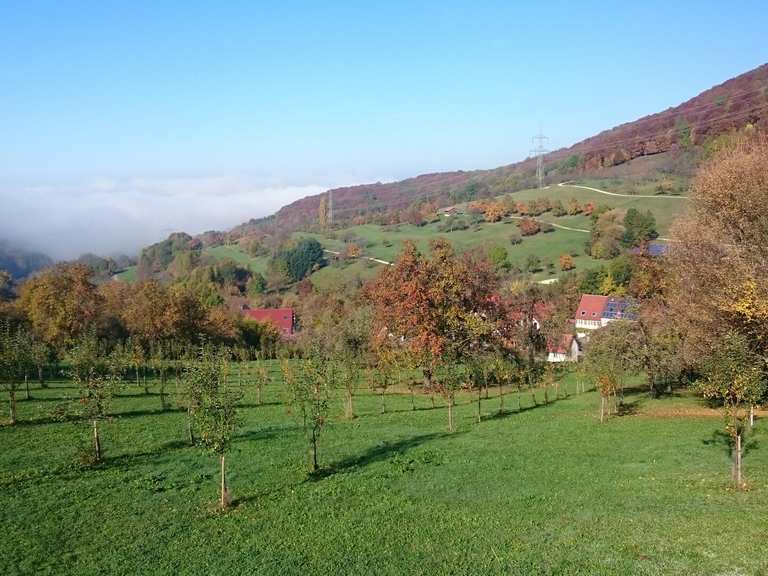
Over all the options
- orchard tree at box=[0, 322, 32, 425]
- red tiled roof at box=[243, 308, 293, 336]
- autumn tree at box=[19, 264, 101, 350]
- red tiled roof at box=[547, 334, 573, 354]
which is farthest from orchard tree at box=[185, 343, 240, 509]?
red tiled roof at box=[243, 308, 293, 336]

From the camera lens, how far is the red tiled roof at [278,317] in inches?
4001

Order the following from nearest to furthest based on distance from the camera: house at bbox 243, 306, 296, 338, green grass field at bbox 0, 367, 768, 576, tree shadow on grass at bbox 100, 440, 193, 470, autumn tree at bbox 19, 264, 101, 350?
green grass field at bbox 0, 367, 768, 576, tree shadow on grass at bbox 100, 440, 193, 470, autumn tree at bbox 19, 264, 101, 350, house at bbox 243, 306, 296, 338

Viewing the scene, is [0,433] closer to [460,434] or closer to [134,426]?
[134,426]

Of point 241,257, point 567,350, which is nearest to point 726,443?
point 567,350

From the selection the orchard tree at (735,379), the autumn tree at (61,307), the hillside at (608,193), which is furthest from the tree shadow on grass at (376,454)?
the hillside at (608,193)

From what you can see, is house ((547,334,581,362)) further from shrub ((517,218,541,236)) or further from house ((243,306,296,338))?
shrub ((517,218,541,236))

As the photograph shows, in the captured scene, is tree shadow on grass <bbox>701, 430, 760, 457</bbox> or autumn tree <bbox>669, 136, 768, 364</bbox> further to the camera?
autumn tree <bbox>669, 136, 768, 364</bbox>

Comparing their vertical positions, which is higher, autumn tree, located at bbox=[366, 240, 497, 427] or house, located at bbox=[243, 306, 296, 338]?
autumn tree, located at bbox=[366, 240, 497, 427]

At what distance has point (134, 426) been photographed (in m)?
32.5

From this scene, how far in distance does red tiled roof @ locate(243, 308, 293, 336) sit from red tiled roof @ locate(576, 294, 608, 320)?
4768 centimetres

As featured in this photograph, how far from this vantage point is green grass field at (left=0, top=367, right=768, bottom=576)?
47.1 feet

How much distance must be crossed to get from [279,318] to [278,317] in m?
0.33

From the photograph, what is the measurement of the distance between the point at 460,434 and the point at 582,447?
6495mm

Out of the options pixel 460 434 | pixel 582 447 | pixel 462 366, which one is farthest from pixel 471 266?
pixel 582 447
